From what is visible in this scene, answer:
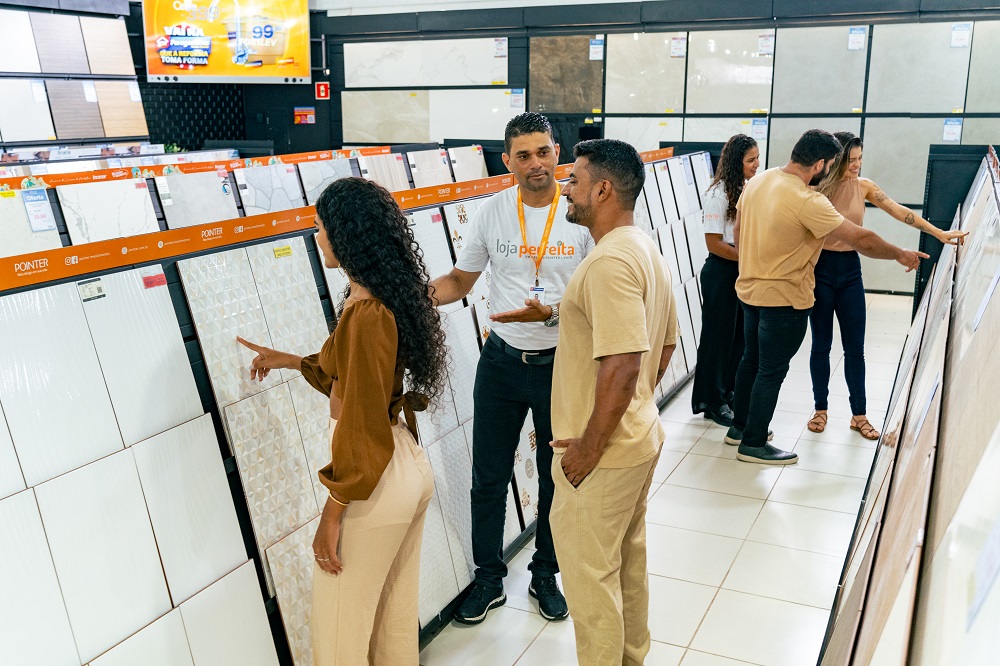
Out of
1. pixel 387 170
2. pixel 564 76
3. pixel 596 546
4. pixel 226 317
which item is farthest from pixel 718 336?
pixel 564 76

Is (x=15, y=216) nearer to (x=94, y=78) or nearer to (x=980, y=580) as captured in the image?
(x=980, y=580)

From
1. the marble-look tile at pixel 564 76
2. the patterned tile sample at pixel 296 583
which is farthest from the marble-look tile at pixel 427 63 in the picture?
the patterned tile sample at pixel 296 583

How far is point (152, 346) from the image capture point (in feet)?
6.76

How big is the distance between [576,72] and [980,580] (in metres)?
9.35

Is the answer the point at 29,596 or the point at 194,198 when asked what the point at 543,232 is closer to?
the point at 29,596

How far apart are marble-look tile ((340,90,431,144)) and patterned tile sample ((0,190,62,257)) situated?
643 centimetres

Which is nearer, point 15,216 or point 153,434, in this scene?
point 153,434

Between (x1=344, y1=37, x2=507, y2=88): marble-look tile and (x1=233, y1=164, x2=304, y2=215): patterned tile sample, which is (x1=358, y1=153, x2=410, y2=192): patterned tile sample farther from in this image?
(x1=344, y1=37, x2=507, y2=88): marble-look tile

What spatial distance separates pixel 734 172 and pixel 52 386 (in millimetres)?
3648

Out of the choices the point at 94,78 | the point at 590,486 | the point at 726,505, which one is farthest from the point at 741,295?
the point at 94,78

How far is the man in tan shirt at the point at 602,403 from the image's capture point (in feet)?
6.63

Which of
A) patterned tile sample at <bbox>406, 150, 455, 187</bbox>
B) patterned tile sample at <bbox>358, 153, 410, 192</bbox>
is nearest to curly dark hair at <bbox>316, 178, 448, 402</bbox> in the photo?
patterned tile sample at <bbox>358, 153, 410, 192</bbox>

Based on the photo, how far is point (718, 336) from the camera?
15.8ft

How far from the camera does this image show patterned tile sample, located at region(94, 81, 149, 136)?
9.05 m
